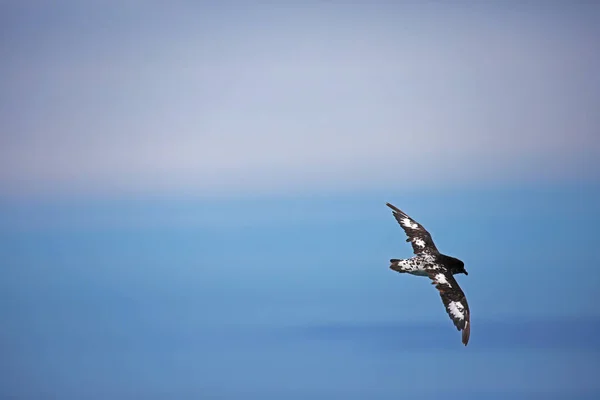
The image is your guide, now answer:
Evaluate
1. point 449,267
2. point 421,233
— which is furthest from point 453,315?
point 421,233

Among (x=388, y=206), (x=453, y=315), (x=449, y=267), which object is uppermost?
(x=388, y=206)

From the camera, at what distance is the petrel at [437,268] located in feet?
60.5

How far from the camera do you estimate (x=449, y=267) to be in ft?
64.4

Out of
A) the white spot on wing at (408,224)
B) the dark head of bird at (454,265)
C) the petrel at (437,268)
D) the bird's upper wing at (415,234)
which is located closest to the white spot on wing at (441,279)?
the petrel at (437,268)

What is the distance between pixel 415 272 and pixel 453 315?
164 cm

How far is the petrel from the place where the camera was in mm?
18453

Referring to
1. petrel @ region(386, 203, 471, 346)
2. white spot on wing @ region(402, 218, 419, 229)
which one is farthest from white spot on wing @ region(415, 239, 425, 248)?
white spot on wing @ region(402, 218, 419, 229)

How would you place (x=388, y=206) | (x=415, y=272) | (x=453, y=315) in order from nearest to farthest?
(x=453, y=315), (x=415, y=272), (x=388, y=206)

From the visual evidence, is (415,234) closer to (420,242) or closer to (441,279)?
(420,242)

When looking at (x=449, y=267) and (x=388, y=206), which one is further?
(x=388, y=206)

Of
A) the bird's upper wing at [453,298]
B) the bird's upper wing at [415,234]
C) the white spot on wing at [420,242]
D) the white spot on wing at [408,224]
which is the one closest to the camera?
the bird's upper wing at [453,298]

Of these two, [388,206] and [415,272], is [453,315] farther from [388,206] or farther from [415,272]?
[388,206]

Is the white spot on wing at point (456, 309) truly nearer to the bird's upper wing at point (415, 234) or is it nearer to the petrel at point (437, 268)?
the petrel at point (437, 268)

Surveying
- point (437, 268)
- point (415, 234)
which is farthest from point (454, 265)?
point (415, 234)
